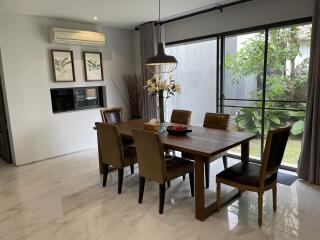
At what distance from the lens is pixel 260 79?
12.8 ft

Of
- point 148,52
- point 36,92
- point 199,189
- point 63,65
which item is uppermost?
point 148,52

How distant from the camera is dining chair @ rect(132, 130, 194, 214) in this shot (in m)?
2.49

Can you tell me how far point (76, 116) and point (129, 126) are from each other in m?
1.87

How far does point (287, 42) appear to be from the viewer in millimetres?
3605

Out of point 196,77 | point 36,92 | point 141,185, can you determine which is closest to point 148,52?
point 196,77

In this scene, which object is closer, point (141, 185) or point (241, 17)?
point (141, 185)

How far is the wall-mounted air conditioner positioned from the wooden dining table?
2.37 metres

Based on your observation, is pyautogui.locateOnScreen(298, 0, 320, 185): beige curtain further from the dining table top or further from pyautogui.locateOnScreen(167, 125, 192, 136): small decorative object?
pyautogui.locateOnScreen(167, 125, 192, 136): small decorative object

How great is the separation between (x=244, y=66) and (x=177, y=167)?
2364 mm

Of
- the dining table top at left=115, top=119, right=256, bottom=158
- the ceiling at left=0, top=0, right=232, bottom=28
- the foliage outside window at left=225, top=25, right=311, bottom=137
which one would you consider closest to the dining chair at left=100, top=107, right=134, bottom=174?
the dining table top at left=115, top=119, right=256, bottom=158

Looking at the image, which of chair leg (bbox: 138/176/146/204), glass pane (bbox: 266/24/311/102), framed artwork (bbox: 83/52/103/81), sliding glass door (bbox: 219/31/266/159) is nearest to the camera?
chair leg (bbox: 138/176/146/204)

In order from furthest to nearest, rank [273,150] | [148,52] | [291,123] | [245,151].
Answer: [148,52] → [291,123] → [245,151] → [273,150]

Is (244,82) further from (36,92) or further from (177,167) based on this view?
(36,92)

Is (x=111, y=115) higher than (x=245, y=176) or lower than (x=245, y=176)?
higher
